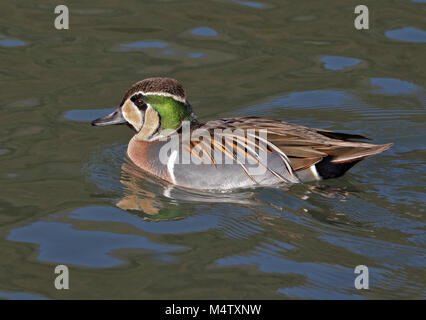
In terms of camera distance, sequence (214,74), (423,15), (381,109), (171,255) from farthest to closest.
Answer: (423,15) → (214,74) → (381,109) → (171,255)

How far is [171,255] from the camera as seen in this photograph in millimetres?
6508

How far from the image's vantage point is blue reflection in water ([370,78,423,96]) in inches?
402

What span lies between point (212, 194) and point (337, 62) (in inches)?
158

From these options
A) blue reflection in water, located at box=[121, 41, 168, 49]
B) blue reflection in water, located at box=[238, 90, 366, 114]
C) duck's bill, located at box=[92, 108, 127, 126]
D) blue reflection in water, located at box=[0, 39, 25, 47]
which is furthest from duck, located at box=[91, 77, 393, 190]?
blue reflection in water, located at box=[0, 39, 25, 47]

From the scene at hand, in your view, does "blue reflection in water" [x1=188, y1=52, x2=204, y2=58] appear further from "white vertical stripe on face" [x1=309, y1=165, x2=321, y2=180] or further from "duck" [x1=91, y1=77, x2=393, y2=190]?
"white vertical stripe on face" [x1=309, y1=165, x2=321, y2=180]

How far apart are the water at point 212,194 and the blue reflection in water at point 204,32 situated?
0.03 meters

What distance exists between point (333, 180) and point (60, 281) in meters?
3.21

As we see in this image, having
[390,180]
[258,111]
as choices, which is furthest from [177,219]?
[258,111]

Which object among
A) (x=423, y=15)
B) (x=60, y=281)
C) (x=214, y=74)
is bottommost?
(x=60, y=281)

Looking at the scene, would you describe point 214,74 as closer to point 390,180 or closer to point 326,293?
point 390,180

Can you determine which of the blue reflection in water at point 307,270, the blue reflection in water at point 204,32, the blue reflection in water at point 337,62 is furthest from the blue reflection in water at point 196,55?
the blue reflection in water at point 307,270

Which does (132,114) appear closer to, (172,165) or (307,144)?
(172,165)

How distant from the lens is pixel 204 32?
1166cm

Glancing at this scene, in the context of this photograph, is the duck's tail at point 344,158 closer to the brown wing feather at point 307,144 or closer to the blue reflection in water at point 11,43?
the brown wing feather at point 307,144
